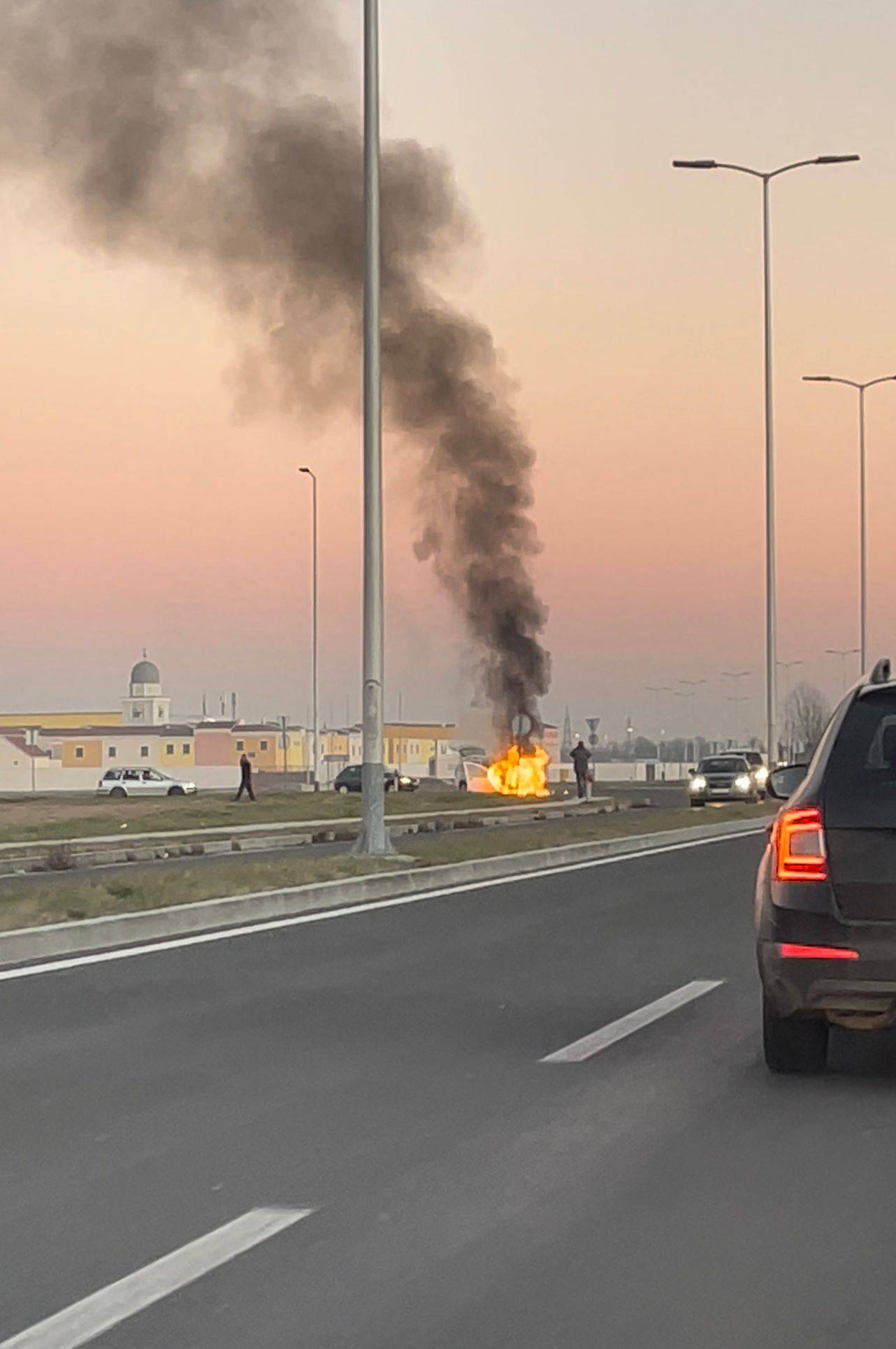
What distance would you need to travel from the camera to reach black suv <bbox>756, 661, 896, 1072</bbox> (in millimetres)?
8727

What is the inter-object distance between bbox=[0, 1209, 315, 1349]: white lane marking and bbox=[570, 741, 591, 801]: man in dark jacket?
50134mm

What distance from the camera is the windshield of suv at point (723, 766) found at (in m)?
Answer: 60.0

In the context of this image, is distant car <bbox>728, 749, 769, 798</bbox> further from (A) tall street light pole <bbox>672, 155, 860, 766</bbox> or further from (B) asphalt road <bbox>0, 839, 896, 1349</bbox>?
(B) asphalt road <bbox>0, 839, 896, 1349</bbox>

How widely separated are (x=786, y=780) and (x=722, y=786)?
4972 cm

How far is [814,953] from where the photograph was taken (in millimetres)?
8805

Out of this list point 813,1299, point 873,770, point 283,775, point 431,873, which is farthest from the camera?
point 283,775

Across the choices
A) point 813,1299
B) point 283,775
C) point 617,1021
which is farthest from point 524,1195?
point 283,775

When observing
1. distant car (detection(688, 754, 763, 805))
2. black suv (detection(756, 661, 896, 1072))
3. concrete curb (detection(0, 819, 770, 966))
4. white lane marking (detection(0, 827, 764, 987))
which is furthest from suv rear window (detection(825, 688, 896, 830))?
distant car (detection(688, 754, 763, 805))

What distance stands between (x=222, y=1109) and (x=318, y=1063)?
1212 millimetres

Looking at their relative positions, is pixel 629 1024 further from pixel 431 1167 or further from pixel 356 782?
pixel 356 782

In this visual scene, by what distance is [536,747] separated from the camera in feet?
222

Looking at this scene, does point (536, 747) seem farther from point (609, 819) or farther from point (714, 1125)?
point (714, 1125)

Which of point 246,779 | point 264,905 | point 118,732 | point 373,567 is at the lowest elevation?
point 246,779

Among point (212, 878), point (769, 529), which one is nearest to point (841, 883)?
point (212, 878)
